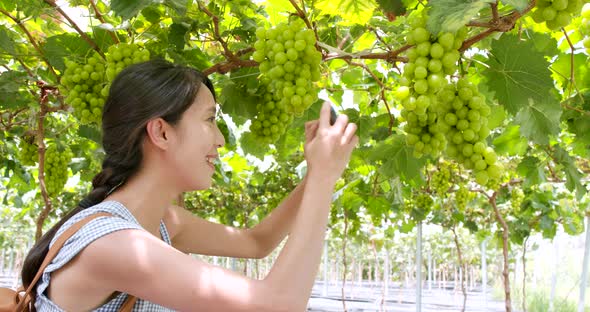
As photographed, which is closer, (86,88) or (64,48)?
(86,88)

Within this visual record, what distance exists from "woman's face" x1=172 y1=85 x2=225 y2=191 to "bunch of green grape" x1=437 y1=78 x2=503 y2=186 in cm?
63

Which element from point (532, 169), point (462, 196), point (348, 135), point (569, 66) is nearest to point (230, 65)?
point (348, 135)

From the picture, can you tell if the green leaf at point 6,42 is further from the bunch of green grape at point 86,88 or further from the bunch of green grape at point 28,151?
the bunch of green grape at point 28,151

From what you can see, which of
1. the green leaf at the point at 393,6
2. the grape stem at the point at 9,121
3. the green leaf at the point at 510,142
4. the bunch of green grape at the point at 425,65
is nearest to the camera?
the bunch of green grape at the point at 425,65

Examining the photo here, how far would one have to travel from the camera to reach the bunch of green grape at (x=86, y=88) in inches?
81.0

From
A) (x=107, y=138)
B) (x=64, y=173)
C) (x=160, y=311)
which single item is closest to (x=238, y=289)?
(x=160, y=311)

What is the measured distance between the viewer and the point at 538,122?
6.82 ft

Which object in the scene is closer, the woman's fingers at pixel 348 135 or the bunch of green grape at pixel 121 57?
the woman's fingers at pixel 348 135

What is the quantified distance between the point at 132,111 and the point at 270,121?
2.36 feet

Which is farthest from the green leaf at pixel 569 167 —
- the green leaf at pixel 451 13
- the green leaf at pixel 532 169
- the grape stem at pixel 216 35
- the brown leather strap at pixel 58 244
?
the brown leather strap at pixel 58 244

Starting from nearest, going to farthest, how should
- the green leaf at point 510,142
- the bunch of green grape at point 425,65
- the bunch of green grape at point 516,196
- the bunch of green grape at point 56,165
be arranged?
the bunch of green grape at point 425,65 < the green leaf at point 510,142 < the bunch of green grape at point 56,165 < the bunch of green grape at point 516,196

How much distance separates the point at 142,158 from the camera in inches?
64.1

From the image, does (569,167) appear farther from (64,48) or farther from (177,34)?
(64,48)

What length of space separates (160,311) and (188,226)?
0.53m
